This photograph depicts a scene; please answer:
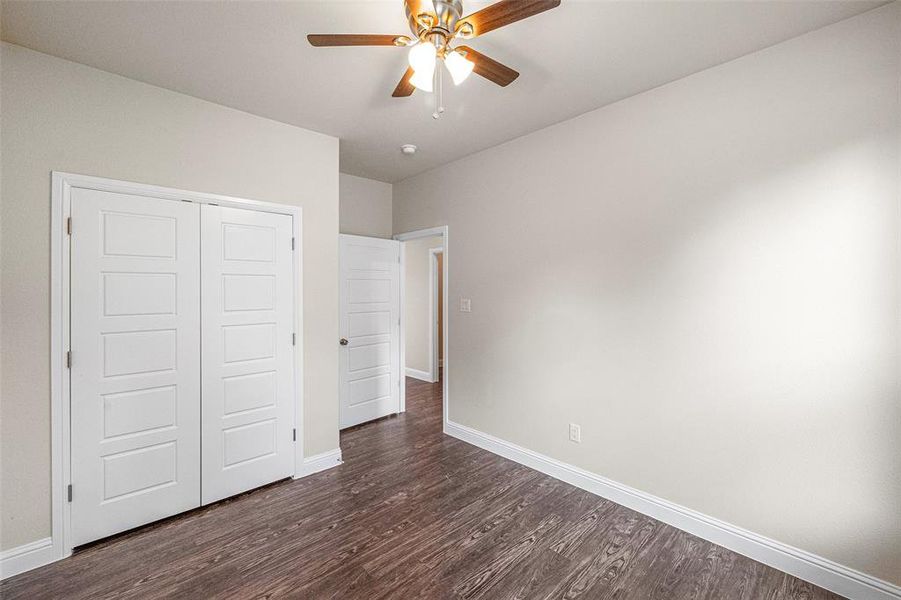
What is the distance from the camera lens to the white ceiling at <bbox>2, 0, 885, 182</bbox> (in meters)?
1.77

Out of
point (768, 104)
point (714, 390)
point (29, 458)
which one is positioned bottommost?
point (29, 458)

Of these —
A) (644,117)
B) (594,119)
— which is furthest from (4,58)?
(644,117)

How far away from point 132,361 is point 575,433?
3045mm

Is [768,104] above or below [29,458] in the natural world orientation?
above

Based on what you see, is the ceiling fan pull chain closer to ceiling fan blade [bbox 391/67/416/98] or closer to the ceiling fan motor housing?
ceiling fan blade [bbox 391/67/416/98]

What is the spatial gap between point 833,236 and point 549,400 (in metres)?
1.97

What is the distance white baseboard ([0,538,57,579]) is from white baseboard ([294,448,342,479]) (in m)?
1.35

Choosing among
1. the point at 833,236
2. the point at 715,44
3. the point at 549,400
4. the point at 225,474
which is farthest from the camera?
the point at 549,400

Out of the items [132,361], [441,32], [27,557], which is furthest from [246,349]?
[441,32]

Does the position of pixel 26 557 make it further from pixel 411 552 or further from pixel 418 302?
pixel 418 302

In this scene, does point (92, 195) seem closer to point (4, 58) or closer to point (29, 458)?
point (4, 58)

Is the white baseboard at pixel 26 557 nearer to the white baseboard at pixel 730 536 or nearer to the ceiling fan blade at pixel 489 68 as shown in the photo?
the white baseboard at pixel 730 536

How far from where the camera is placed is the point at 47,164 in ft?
6.90

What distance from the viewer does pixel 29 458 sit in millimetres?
2051
